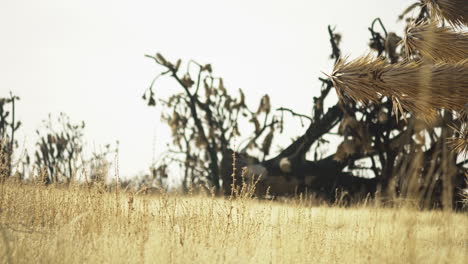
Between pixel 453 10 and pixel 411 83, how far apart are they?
1.35 metres

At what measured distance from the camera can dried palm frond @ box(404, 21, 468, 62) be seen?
13.1 ft

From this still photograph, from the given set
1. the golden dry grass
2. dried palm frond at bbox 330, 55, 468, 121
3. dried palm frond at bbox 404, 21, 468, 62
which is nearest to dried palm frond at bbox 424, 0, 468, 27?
dried palm frond at bbox 404, 21, 468, 62

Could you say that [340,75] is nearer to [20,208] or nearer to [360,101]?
[360,101]

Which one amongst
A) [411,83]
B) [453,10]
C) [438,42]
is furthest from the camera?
[453,10]

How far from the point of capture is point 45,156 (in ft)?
48.0

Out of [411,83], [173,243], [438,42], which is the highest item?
[438,42]

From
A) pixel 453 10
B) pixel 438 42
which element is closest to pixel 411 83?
pixel 438 42

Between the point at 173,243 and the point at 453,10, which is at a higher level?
the point at 453,10

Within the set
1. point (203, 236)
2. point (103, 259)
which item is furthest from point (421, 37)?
point (103, 259)

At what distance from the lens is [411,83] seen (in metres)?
3.49

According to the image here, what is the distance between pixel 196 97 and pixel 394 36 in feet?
17.1

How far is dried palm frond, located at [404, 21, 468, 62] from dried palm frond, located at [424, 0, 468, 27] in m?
0.23

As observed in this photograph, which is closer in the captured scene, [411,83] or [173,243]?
[411,83]

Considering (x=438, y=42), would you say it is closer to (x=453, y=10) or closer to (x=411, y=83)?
(x=453, y=10)
